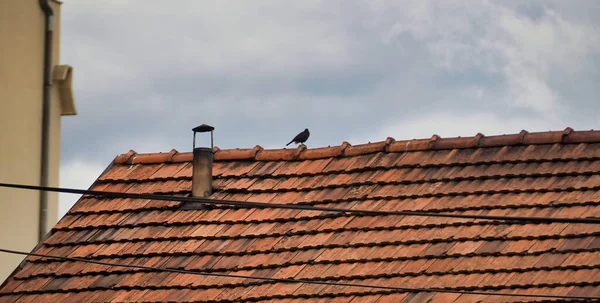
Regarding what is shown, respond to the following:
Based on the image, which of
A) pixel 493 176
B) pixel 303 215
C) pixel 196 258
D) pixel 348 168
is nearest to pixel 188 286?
pixel 196 258

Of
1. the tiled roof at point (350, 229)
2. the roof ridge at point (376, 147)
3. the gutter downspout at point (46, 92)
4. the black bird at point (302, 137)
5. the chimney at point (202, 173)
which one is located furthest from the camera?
the black bird at point (302, 137)

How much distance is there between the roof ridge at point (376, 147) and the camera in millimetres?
12508

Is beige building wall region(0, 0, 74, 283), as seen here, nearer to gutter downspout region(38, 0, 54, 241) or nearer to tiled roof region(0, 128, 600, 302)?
gutter downspout region(38, 0, 54, 241)

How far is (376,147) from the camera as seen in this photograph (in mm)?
13188

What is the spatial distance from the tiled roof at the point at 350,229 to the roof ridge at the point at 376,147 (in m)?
0.01

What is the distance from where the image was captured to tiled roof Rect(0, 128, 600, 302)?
11130 mm

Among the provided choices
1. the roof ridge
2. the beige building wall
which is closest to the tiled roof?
the roof ridge

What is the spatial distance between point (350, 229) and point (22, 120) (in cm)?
400

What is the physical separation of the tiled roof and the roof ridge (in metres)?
0.01

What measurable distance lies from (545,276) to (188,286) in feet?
10.9

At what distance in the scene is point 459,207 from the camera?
11945mm

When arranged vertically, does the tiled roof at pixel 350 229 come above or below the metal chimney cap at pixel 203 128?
below

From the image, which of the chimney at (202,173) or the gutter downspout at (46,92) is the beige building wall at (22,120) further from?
the chimney at (202,173)

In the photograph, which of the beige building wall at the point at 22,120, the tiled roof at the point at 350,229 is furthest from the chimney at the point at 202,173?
the beige building wall at the point at 22,120
